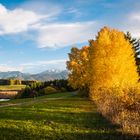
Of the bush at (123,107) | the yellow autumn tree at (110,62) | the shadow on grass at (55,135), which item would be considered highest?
the yellow autumn tree at (110,62)

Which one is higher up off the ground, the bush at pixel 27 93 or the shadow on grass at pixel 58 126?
the bush at pixel 27 93

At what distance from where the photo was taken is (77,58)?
228 ft

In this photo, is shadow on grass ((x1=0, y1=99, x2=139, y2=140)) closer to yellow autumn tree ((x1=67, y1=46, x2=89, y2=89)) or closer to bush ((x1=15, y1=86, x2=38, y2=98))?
yellow autumn tree ((x1=67, y1=46, x2=89, y2=89))

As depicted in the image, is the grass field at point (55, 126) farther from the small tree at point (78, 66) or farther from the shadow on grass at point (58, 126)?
the small tree at point (78, 66)

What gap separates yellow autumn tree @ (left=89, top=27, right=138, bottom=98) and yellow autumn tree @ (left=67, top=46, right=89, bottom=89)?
16991 mm

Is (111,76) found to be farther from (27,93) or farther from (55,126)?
(27,93)

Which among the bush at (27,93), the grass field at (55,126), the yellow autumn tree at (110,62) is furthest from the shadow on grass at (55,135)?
the bush at (27,93)

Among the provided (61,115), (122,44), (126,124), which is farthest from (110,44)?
(126,124)

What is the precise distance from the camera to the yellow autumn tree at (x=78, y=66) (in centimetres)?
6519

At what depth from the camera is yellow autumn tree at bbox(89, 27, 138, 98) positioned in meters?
44.8

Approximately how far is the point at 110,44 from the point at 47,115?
16.6 metres

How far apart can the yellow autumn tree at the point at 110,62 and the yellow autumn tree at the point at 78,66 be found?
55.7 feet

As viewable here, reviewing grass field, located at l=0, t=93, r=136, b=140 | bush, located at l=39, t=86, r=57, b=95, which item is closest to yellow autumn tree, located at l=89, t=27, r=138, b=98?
grass field, located at l=0, t=93, r=136, b=140

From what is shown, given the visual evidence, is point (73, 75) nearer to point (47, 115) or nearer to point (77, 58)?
point (77, 58)
